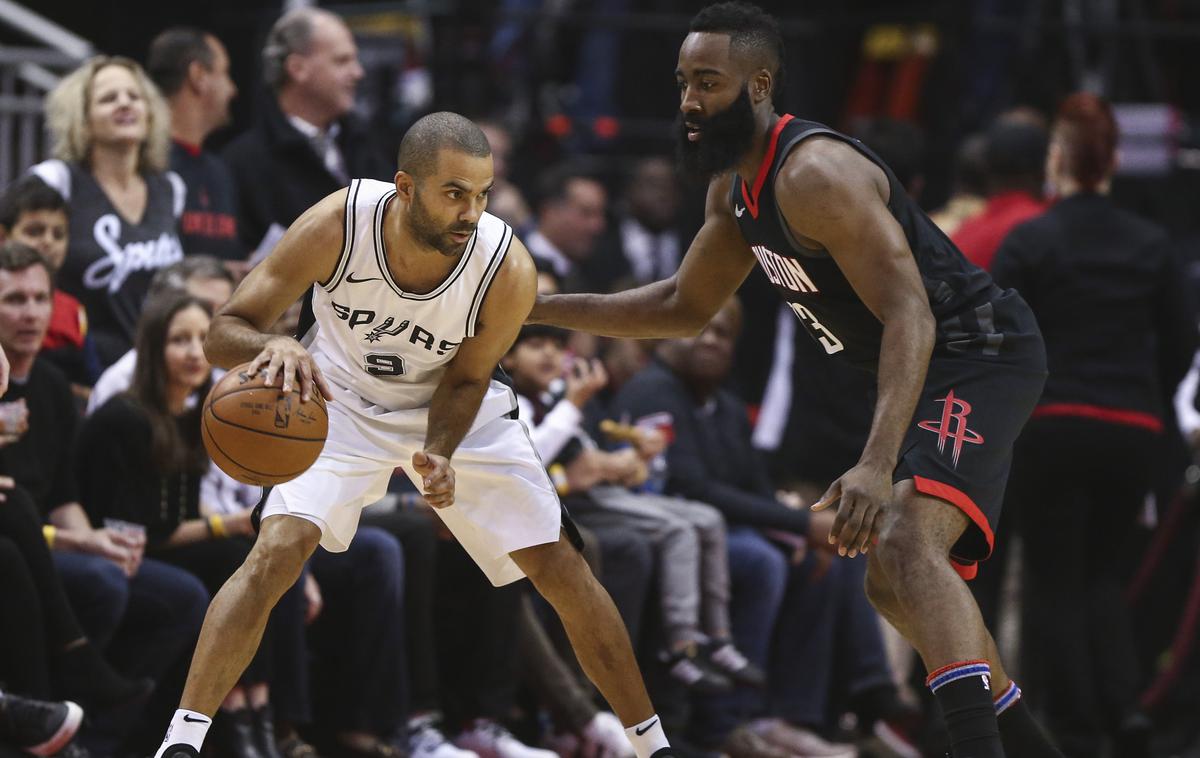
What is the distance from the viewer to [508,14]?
29.7ft

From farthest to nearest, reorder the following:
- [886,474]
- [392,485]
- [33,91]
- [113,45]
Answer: [113,45] → [33,91] → [392,485] → [886,474]

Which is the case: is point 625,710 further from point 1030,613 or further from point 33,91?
point 33,91

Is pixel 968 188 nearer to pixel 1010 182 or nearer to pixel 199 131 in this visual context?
pixel 1010 182

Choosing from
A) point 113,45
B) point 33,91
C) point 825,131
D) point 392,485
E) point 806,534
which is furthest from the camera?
point 113,45

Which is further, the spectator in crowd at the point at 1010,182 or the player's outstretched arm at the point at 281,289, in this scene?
the spectator in crowd at the point at 1010,182

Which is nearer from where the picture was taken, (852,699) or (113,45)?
(852,699)

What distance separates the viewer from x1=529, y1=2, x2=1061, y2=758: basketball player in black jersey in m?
4.15

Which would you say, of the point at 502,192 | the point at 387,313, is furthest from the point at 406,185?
the point at 502,192

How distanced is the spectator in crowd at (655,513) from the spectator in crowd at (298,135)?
1.14 metres

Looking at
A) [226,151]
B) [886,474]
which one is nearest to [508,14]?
[226,151]

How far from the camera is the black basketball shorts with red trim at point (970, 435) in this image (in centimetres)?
430

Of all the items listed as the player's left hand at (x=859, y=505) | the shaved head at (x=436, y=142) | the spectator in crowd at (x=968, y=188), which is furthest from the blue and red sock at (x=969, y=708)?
the spectator in crowd at (x=968, y=188)

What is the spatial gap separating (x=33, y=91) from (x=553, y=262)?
103 inches

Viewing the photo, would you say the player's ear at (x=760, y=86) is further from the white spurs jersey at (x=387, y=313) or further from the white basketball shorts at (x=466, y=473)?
the white basketball shorts at (x=466, y=473)
